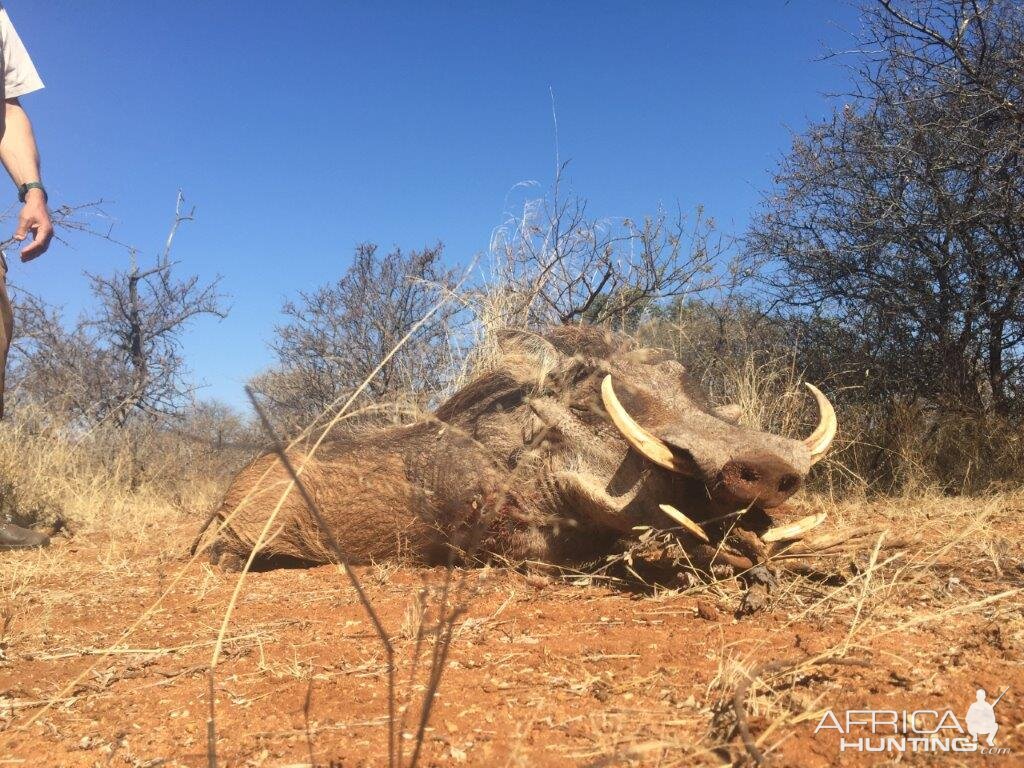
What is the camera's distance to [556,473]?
3219mm

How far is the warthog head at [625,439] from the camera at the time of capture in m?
2.53

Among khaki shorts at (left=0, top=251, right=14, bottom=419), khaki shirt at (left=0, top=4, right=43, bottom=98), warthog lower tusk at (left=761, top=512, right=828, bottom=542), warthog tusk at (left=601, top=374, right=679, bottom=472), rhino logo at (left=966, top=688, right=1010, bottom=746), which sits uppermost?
khaki shirt at (left=0, top=4, right=43, bottom=98)

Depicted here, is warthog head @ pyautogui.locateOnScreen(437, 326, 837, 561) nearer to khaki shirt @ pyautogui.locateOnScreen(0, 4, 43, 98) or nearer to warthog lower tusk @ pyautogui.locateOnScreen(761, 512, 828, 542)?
warthog lower tusk @ pyautogui.locateOnScreen(761, 512, 828, 542)

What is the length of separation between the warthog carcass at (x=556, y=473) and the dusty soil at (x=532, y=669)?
9.7 inches

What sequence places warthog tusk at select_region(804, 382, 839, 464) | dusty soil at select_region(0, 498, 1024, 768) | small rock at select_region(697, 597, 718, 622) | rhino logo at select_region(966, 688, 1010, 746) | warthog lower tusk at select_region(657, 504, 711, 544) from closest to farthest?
1. rhino logo at select_region(966, 688, 1010, 746)
2. dusty soil at select_region(0, 498, 1024, 768)
3. small rock at select_region(697, 597, 718, 622)
4. warthog lower tusk at select_region(657, 504, 711, 544)
5. warthog tusk at select_region(804, 382, 839, 464)

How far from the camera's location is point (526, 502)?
10.8ft

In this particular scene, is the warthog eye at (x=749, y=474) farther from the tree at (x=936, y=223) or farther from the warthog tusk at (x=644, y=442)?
the tree at (x=936, y=223)

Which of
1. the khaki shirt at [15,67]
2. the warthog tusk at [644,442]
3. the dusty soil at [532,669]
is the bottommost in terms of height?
the dusty soil at [532,669]

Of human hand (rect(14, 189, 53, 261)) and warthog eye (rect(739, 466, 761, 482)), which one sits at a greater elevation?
human hand (rect(14, 189, 53, 261))

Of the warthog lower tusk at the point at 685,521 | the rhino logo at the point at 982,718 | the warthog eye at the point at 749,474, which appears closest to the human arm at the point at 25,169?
the warthog lower tusk at the point at 685,521

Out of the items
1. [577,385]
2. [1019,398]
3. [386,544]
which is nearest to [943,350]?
[1019,398]

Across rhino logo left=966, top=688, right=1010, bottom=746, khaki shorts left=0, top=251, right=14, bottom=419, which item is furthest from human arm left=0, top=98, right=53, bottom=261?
rhino logo left=966, top=688, right=1010, bottom=746

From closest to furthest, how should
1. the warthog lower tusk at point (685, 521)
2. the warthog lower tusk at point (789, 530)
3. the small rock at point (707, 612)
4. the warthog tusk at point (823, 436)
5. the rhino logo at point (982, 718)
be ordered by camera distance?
the rhino logo at point (982, 718)
the small rock at point (707, 612)
the warthog lower tusk at point (685, 521)
the warthog lower tusk at point (789, 530)
the warthog tusk at point (823, 436)

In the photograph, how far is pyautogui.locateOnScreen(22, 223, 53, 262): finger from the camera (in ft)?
9.84
